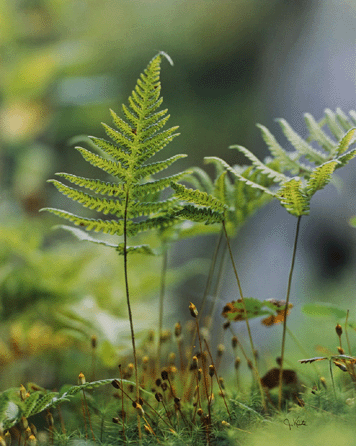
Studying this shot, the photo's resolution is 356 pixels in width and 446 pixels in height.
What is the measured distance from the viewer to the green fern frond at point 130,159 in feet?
1.15

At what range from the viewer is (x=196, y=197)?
1.17ft

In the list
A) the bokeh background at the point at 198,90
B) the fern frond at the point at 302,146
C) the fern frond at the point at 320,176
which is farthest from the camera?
the bokeh background at the point at 198,90

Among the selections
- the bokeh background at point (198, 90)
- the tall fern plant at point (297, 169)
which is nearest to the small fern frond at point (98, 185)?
the tall fern plant at point (297, 169)

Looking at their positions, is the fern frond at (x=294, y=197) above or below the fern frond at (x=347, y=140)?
below

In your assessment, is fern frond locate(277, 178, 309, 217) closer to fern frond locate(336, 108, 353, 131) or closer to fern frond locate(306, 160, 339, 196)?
fern frond locate(306, 160, 339, 196)

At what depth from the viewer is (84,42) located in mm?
2492

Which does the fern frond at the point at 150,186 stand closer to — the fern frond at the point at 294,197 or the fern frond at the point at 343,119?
the fern frond at the point at 294,197

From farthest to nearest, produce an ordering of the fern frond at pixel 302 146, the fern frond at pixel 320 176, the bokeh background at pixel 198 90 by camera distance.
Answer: the bokeh background at pixel 198 90 < the fern frond at pixel 302 146 < the fern frond at pixel 320 176

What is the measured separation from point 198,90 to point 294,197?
2412 millimetres

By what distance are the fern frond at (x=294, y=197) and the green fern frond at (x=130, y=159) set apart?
11 centimetres

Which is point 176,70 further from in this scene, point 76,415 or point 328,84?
point 76,415

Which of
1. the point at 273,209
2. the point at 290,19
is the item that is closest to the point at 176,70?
the point at 290,19
